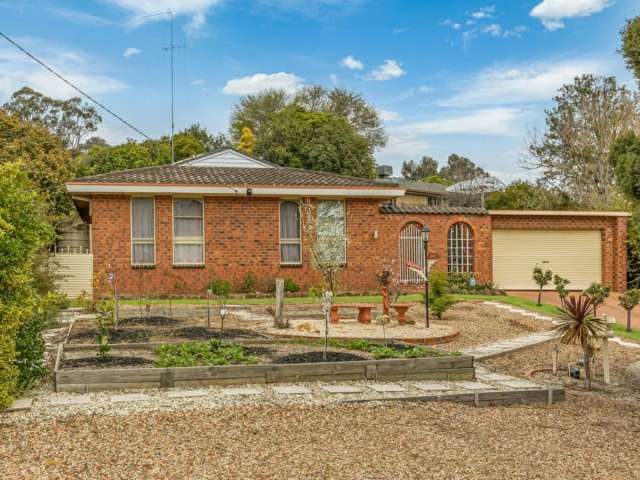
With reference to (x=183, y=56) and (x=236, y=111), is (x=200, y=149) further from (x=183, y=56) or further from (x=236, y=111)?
(x=183, y=56)

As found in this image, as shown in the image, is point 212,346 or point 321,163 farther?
point 321,163

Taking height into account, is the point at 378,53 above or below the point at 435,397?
above

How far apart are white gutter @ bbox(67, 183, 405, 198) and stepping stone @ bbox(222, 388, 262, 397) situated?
1221cm

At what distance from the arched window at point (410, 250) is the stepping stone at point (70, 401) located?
1522 centimetres

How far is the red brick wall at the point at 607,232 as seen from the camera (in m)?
23.5

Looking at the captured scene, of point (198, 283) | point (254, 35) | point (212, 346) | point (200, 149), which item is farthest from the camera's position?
point (200, 149)

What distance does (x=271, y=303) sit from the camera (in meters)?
17.4

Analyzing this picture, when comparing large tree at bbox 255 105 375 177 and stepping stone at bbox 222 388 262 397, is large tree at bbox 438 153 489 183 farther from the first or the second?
stepping stone at bbox 222 388 262 397

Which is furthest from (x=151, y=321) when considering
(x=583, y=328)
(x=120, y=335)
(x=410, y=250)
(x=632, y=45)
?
(x=410, y=250)

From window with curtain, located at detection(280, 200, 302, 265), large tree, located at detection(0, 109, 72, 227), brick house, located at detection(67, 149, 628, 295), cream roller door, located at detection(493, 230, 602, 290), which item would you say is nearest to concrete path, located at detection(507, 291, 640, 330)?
cream roller door, located at detection(493, 230, 602, 290)

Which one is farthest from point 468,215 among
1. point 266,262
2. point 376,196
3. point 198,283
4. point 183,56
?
point 183,56

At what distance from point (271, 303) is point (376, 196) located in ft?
17.1

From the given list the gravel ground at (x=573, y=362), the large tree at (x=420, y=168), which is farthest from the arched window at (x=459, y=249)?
the large tree at (x=420, y=168)

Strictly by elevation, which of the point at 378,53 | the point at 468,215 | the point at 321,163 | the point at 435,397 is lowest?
the point at 435,397
